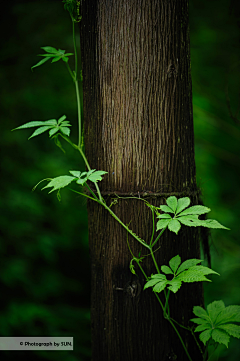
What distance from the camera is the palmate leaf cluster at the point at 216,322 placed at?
999mm

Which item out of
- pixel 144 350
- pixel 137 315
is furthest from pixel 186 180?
pixel 144 350

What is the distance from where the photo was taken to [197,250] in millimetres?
1135

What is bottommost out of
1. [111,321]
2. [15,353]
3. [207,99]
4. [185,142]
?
[15,353]

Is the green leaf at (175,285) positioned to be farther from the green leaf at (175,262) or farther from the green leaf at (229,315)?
the green leaf at (229,315)

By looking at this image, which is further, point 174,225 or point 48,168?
point 48,168

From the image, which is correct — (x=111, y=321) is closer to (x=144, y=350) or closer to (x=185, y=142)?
(x=144, y=350)

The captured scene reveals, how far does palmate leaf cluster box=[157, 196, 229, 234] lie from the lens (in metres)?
0.89

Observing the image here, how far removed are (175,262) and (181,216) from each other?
0.55 ft

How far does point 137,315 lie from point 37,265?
1777mm

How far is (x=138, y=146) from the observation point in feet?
3.40

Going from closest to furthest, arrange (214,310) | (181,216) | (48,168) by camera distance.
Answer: (181,216) → (214,310) → (48,168)

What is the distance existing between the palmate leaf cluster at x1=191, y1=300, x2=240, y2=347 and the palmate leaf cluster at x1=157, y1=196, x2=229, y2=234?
0.38 meters

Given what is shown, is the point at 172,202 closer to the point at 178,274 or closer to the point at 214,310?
the point at 178,274

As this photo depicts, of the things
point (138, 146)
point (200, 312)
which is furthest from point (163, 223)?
point (200, 312)
